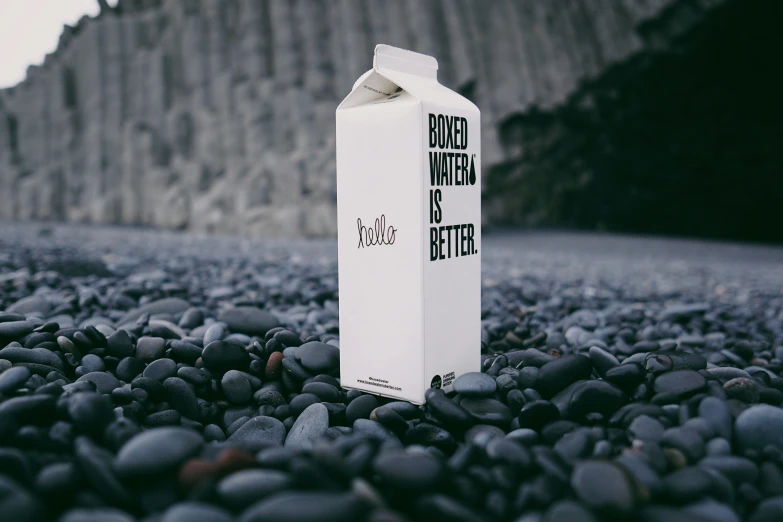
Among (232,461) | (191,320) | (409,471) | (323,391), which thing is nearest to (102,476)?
(232,461)

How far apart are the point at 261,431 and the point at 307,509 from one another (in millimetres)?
632

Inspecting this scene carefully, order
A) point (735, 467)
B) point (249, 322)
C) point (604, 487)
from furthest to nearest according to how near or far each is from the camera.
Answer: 1. point (249, 322)
2. point (735, 467)
3. point (604, 487)

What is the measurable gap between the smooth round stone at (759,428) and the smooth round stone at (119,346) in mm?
1473

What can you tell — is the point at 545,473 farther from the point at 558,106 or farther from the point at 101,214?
the point at 101,214

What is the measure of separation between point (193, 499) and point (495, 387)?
78cm

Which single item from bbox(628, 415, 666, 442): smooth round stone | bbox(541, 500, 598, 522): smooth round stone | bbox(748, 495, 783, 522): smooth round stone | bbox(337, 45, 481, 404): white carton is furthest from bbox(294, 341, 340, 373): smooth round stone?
bbox(748, 495, 783, 522): smooth round stone

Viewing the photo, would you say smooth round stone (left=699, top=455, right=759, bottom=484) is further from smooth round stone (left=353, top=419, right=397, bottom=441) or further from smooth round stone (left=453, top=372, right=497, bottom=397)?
smooth round stone (left=353, top=419, right=397, bottom=441)

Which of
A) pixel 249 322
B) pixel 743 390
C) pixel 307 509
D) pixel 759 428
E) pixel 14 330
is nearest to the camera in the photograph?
pixel 307 509

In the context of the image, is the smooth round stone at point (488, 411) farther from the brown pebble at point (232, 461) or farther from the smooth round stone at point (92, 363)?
the smooth round stone at point (92, 363)

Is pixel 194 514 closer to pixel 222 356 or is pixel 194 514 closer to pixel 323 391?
pixel 323 391

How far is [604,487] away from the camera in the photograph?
35.6 inches

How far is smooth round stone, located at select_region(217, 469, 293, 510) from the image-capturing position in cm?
87

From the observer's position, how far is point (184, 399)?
4.82 feet

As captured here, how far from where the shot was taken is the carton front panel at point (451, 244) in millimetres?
1406
